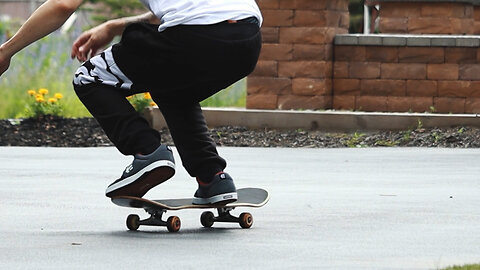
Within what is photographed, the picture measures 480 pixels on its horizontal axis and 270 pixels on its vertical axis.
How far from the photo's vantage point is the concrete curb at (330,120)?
12375mm

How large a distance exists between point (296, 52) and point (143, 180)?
7.61 meters

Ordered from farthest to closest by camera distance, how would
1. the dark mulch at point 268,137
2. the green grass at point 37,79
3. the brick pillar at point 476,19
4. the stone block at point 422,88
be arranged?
the brick pillar at point 476,19
the green grass at point 37,79
the stone block at point 422,88
the dark mulch at point 268,137

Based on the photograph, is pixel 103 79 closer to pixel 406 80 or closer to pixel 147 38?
pixel 147 38

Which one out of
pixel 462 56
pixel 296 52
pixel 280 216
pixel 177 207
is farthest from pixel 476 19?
pixel 177 207

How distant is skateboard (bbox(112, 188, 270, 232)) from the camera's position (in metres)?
6.04

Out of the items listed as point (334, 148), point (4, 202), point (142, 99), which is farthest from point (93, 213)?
point (142, 99)

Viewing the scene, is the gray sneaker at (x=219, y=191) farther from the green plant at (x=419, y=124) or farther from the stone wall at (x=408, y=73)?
the stone wall at (x=408, y=73)

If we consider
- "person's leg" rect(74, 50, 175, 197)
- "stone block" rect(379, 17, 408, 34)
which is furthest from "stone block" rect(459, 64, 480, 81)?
"person's leg" rect(74, 50, 175, 197)

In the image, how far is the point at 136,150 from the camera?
235 inches

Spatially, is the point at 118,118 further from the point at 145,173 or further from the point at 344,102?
the point at 344,102

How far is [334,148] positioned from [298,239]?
5675 millimetres

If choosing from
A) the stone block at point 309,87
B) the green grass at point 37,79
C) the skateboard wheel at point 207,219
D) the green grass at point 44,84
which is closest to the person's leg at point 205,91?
the skateboard wheel at point 207,219

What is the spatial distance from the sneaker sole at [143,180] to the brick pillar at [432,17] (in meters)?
9.32

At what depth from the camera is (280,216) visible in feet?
22.9
